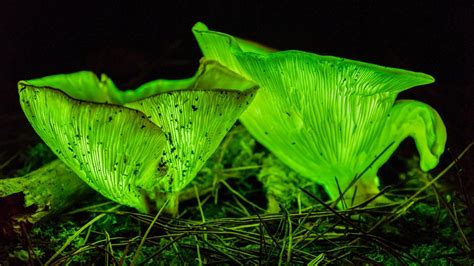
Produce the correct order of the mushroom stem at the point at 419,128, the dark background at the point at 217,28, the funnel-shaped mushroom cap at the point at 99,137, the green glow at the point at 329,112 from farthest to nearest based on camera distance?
the dark background at the point at 217,28 < the mushroom stem at the point at 419,128 < the green glow at the point at 329,112 < the funnel-shaped mushroom cap at the point at 99,137

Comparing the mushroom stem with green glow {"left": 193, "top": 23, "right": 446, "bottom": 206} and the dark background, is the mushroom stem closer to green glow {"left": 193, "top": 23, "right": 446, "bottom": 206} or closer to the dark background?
green glow {"left": 193, "top": 23, "right": 446, "bottom": 206}

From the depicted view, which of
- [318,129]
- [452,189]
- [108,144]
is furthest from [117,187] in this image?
[452,189]

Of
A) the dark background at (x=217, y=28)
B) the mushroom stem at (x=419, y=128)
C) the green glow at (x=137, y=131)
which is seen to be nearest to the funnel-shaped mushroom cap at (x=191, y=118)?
the green glow at (x=137, y=131)

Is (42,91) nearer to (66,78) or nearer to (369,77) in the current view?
(66,78)

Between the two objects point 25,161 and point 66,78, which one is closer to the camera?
point 66,78

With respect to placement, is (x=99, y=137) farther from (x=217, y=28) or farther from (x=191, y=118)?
(x=217, y=28)

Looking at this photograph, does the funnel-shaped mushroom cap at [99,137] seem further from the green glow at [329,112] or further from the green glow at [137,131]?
the green glow at [329,112]

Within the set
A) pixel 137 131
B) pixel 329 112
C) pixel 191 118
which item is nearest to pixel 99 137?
pixel 137 131
